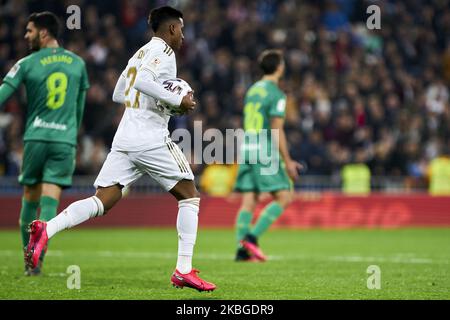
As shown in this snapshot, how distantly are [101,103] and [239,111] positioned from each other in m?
3.24

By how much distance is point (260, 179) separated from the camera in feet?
36.4

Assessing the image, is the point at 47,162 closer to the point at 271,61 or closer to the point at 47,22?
the point at 47,22

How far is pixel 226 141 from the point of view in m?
19.7

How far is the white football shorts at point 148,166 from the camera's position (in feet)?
23.7

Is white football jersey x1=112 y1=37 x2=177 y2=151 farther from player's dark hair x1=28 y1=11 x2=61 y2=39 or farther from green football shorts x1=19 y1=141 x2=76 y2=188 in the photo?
player's dark hair x1=28 y1=11 x2=61 y2=39

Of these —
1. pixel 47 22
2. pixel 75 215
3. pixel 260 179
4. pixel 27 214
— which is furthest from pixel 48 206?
pixel 260 179

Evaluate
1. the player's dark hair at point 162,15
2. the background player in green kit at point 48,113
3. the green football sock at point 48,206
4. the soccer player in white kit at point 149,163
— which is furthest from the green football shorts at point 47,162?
the player's dark hair at point 162,15

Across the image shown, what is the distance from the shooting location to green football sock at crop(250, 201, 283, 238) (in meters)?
11.0

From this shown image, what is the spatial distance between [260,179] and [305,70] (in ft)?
40.1

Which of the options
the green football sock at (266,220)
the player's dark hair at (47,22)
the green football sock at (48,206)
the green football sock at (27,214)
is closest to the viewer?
the green football sock at (48,206)

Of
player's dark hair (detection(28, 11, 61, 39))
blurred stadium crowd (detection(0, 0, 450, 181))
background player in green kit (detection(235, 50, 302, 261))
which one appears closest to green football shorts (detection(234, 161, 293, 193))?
background player in green kit (detection(235, 50, 302, 261))

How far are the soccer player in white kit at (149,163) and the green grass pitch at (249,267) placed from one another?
16.1 inches

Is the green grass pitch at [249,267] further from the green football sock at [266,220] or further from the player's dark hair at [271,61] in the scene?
the player's dark hair at [271,61]

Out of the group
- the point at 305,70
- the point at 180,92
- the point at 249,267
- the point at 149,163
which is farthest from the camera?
the point at 305,70
